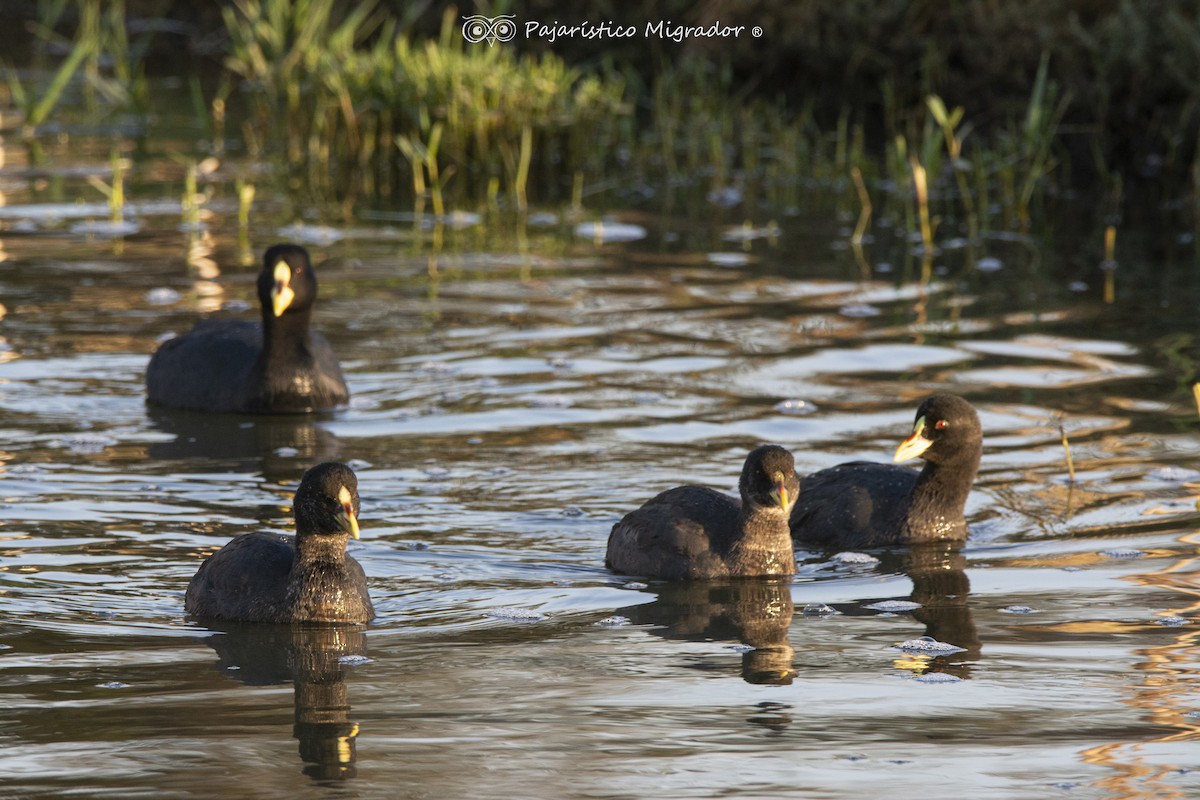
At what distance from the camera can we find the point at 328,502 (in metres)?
6.59

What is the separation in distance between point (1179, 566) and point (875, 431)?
7.80 ft

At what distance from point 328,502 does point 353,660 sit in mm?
600

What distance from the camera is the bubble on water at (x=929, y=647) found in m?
6.47

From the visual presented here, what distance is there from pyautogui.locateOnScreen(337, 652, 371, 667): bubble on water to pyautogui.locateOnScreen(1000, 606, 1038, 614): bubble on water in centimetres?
238

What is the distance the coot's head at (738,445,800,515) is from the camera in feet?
23.6

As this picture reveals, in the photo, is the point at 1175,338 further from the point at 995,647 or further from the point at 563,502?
the point at 995,647

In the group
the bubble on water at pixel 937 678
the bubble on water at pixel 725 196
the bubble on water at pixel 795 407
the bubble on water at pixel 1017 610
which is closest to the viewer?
the bubble on water at pixel 937 678

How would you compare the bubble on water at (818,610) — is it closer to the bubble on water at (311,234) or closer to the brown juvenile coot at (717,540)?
the brown juvenile coot at (717,540)

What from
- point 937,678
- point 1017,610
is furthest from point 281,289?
point 937,678

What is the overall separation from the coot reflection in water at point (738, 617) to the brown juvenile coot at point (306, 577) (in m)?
1.05

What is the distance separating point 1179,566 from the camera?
7.53m

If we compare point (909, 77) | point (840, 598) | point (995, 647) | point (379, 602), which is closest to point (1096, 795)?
point (995, 647)

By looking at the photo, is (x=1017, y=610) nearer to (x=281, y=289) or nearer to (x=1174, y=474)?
(x=1174, y=474)

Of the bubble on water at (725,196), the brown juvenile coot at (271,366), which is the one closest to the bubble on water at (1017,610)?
the brown juvenile coot at (271,366)
